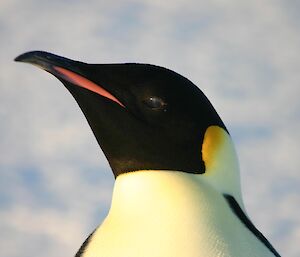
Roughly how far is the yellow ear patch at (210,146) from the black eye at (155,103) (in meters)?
0.24

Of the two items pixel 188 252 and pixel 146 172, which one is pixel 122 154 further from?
pixel 188 252

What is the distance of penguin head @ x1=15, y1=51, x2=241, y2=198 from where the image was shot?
4.64 metres

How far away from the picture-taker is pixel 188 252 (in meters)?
4.29

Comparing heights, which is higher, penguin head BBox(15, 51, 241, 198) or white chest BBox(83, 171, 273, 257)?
penguin head BBox(15, 51, 241, 198)

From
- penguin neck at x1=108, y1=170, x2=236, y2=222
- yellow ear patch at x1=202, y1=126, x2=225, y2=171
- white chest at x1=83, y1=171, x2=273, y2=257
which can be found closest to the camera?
white chest at x1=83, y1=171, x2=273, y2=257

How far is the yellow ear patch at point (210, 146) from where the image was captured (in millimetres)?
4633

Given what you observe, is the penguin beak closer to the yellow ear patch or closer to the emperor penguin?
the emperor penguin

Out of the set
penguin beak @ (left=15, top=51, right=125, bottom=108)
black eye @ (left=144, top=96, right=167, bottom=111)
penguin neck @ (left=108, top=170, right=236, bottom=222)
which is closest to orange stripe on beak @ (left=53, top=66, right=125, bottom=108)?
penguin beak @ (left=15, top=51, right=125, bottom=108)

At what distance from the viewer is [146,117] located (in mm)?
4680

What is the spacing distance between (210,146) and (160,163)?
0.25 metres

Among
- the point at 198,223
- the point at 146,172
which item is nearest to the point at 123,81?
the point at 146,172

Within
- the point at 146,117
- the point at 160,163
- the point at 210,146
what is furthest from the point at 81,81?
the point at 210,146

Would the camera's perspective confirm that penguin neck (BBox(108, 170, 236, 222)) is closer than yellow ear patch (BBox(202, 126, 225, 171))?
Yes

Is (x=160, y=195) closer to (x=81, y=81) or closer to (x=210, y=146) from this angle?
(x=210, y=146)
